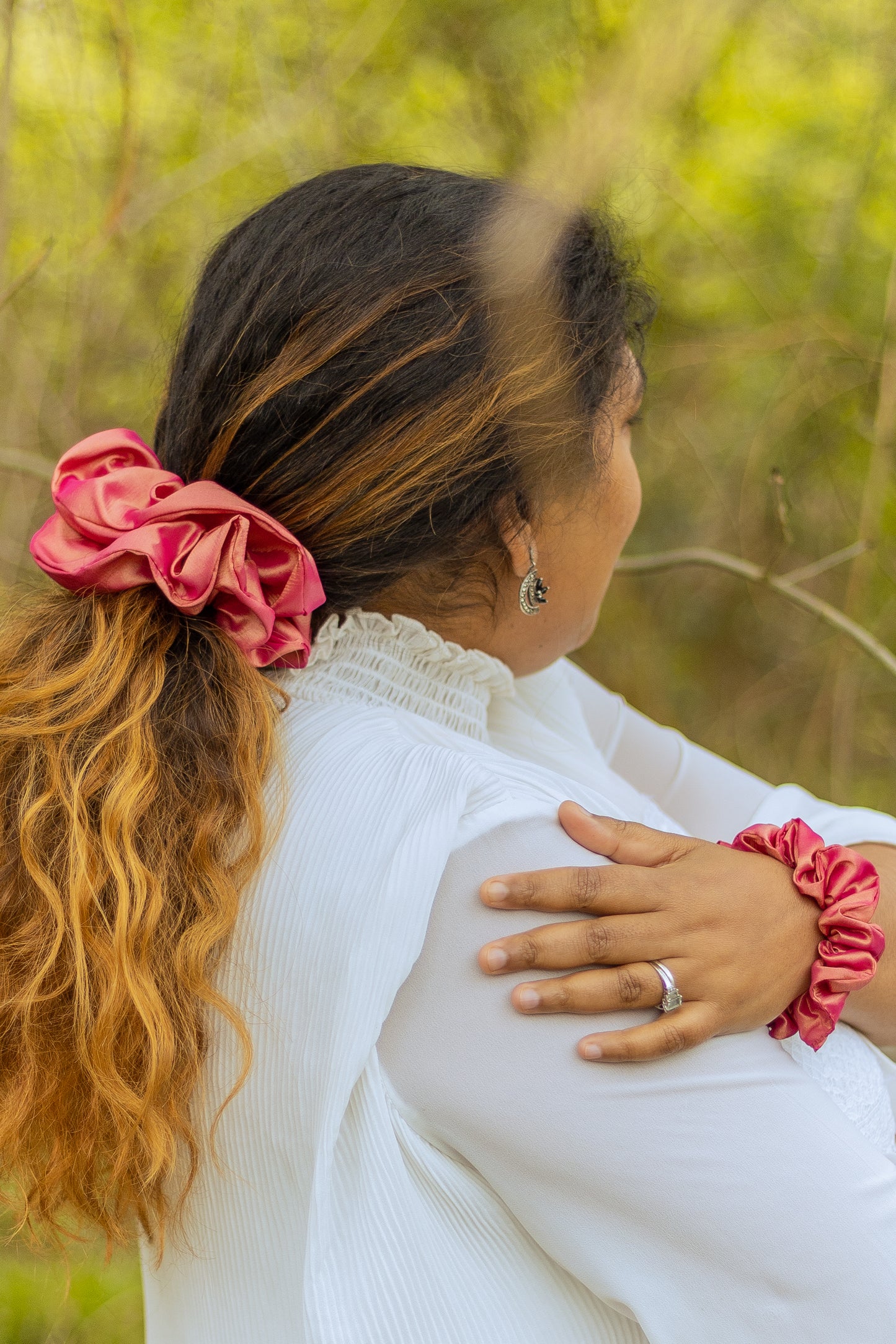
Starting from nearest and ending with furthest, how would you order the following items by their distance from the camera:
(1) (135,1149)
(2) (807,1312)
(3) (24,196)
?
(2) (807,1312)
(1) (135,1149)
(3) (24,196)

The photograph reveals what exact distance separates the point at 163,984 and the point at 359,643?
0.38 metres

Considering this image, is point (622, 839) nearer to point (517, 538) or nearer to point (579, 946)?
point (579, 946)

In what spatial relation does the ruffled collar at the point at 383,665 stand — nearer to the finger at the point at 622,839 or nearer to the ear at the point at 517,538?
the ear at the point at 517,538

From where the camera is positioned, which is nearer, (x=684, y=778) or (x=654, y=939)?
(x=654, y=939)

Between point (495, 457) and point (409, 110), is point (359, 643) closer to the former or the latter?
point (495, 457)

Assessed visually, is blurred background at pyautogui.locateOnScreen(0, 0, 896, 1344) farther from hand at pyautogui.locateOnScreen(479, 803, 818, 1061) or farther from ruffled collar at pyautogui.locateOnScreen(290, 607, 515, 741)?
hand at pyautogui.locateOnScreen(479, 803, 818, 1061)

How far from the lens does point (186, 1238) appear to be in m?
0.97

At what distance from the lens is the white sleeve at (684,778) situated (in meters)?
1.43

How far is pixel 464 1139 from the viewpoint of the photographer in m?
0.81

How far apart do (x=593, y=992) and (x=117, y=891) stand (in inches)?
15.2

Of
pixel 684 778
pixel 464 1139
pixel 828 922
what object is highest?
pixel 828 922

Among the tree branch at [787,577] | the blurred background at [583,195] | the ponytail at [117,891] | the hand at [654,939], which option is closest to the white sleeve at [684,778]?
the tree branch at [787,577]

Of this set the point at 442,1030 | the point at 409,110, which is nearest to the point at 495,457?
the point at 442,1030

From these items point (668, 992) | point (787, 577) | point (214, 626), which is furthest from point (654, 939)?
point (787, 577)
